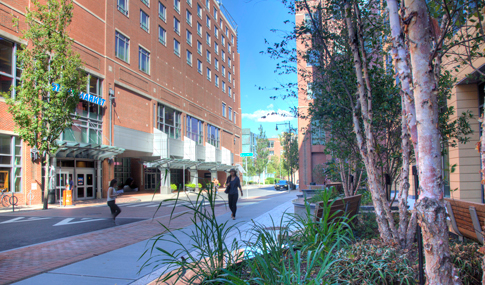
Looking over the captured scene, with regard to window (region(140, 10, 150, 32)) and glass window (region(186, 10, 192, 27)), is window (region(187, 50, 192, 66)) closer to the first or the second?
glass window (region(186, 10, 192, 27))

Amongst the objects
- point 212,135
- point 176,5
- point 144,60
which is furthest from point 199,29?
point 144,60

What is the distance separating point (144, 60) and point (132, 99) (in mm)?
5020

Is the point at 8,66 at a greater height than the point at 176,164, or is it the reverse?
the point at 8,66

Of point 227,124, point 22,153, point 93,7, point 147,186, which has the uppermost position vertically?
point 93,7

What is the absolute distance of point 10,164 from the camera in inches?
762

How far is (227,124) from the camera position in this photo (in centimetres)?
5831

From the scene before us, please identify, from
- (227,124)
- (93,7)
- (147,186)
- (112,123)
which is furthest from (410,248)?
(227,124)

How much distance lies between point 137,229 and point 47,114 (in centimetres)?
1169

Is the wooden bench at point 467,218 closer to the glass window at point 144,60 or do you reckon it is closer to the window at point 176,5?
the glass window at point 144,60

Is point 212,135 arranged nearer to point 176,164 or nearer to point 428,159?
point 176,164

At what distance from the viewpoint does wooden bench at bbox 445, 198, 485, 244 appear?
423cm

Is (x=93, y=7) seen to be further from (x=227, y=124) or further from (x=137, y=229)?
(x=227, y=124)

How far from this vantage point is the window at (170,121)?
115ft

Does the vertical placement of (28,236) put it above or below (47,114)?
below
